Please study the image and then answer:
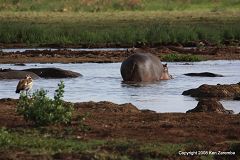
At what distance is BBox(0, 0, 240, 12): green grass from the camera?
59169mm

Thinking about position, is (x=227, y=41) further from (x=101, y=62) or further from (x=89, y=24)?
(x=89, y=24)

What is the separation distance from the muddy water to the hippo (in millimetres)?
313

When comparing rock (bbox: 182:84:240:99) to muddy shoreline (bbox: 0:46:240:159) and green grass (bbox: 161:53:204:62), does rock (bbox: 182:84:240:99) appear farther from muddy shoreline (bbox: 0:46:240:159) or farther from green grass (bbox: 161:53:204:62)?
green grass (bbox: 161:53:204:62)

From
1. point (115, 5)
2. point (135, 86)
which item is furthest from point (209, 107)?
point (115, 5)

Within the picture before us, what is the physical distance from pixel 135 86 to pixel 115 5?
4239 centimetres

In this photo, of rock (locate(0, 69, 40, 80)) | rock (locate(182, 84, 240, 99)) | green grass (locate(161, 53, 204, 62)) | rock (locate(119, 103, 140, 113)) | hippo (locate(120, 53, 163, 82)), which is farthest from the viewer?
green grass (locate(161, 53, 204, 62))

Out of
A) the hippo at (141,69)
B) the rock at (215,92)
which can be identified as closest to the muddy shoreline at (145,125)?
the rock at (215,92)

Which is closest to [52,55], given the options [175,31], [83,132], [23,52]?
[23,52]

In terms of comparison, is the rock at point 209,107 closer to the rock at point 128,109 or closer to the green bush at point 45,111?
the rock at point 128,109

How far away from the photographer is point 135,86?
2012cm

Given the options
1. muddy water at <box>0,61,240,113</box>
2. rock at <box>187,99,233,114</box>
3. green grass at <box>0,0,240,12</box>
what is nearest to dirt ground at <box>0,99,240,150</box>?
rock at <box>187,99,233,114</box>

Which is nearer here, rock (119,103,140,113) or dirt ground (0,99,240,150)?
dirt ground (0,99,240,150)

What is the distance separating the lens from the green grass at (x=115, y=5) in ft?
194

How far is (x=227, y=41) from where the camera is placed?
34.2 m
